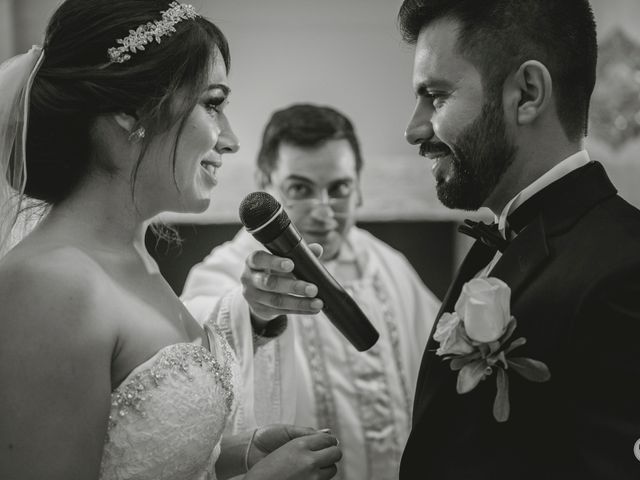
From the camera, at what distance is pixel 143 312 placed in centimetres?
155

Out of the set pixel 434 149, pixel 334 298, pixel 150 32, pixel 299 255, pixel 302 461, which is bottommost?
pixel 302 461

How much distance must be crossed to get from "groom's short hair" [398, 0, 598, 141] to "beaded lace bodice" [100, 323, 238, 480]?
871mm

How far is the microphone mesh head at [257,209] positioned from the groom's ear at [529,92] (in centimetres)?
55

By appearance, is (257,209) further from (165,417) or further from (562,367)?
(562,367)

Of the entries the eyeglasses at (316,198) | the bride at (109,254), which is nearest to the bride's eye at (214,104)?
the bride at (109,254)

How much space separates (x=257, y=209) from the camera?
161 centimetres

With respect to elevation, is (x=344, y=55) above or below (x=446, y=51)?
above

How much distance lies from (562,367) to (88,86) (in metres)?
1.06

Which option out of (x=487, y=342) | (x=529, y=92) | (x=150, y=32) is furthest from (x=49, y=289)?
(x=529, y=92)

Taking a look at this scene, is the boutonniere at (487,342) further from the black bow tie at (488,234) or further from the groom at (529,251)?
the black bow tie at (488,234)

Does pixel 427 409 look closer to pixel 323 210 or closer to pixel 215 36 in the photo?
pixel 215 36

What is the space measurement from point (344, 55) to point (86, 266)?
4031 millimetres

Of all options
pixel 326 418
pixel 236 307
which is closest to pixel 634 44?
pixel 326 418

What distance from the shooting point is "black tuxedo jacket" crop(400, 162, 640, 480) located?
132 centimetres
